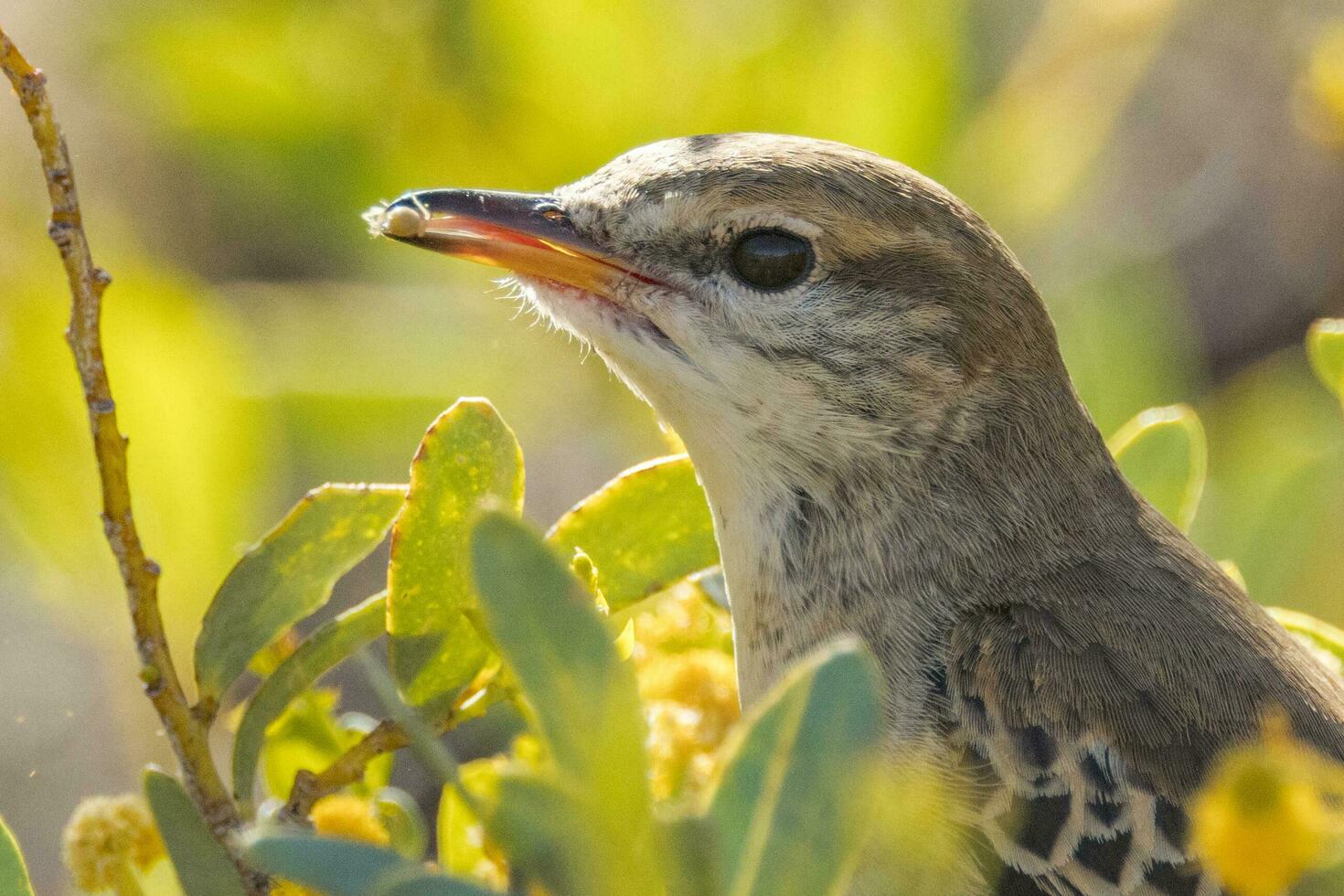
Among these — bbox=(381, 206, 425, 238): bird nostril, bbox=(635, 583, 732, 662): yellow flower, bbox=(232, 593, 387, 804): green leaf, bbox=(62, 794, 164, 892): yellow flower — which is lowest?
bbox=(62, 794, 164, 892): yellow flower

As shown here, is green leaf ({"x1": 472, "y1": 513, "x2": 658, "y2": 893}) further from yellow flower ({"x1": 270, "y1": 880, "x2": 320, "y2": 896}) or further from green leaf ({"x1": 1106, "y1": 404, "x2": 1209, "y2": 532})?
green leaf ({"x1": 1106, "y1": 404, "x2": 1209, "y2": 532})

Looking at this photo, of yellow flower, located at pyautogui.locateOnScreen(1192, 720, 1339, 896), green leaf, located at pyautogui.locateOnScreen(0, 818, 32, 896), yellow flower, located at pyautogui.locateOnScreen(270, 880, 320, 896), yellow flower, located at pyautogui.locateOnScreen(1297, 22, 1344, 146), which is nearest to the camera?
yellow flower, located at pyautogui.locateOnScreen(1192, 720, 1339, 896)

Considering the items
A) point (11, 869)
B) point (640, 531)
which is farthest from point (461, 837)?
point (11, 869)

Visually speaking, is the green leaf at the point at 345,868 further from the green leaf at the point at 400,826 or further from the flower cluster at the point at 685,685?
the flower cluster at the point at 685,685

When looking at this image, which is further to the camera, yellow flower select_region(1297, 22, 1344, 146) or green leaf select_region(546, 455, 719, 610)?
yellow flower select_region(1297, 22, 1344, 146)

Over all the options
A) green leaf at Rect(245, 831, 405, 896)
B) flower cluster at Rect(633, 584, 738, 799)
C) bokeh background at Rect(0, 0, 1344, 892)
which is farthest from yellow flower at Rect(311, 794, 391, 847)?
bokeh background at Rect(0, 0, 1344, 892)

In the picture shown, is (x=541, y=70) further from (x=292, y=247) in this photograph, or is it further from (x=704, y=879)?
(x=704, y=879)

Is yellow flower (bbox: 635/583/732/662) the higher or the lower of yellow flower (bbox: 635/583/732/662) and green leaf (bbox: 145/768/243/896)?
the higher
